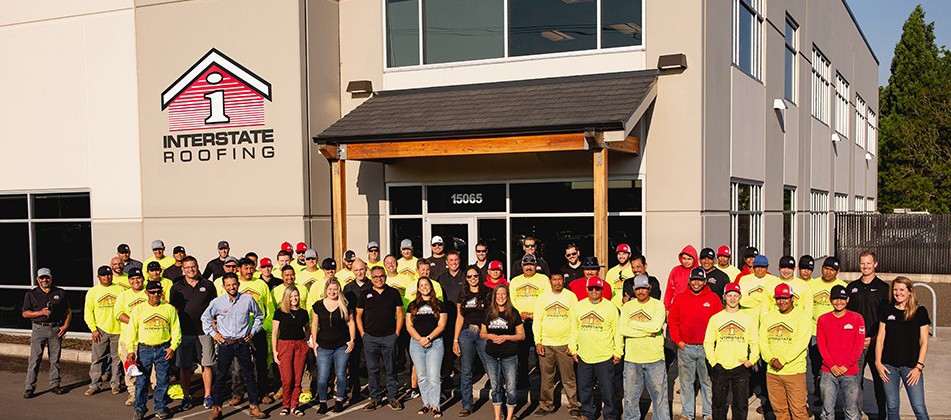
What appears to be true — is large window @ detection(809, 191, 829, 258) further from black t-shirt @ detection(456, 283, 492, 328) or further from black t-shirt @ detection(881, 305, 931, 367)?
black t-shirt @ detection(456, 283, 492, 328)

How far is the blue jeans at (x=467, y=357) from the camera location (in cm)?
1048

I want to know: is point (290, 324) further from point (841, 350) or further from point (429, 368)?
point (841, 350)

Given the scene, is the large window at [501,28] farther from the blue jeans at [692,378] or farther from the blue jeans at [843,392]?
the blue jeans at [843,392]

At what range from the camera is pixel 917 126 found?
48969mm

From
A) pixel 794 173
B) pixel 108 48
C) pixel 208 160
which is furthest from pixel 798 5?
pixel 108 48

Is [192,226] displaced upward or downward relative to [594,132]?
downward

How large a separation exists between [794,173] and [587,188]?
9326mm

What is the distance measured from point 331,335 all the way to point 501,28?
7.28 metres

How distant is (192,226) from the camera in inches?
656

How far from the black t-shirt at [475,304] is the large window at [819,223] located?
54.7 ft

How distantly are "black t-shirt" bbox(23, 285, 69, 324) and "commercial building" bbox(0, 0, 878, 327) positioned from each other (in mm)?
4271

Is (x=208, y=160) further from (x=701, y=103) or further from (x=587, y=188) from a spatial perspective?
(x=701, y=103)

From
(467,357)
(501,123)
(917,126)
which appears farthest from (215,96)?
(917,126)

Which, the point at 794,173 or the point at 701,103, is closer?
the point at 701,103
